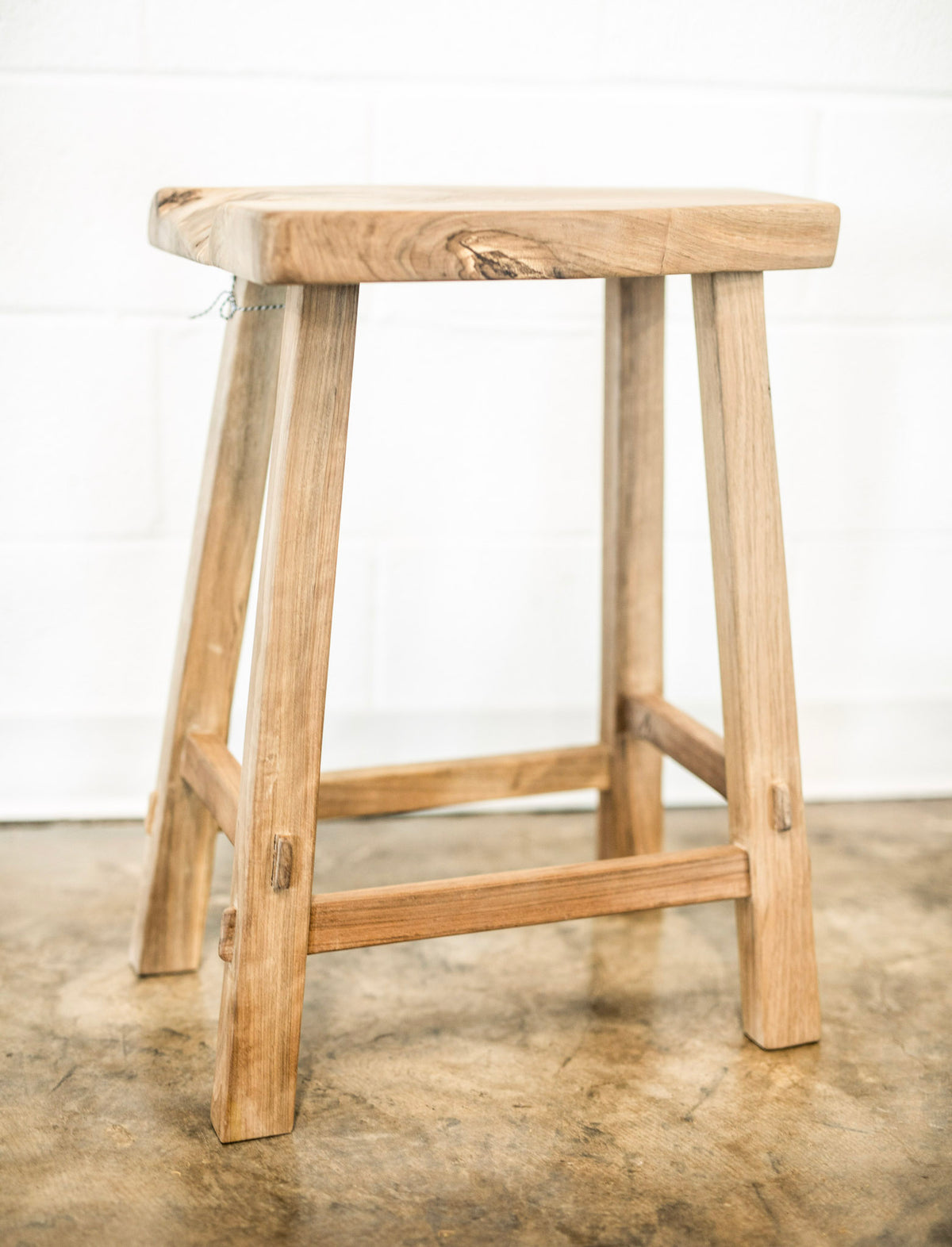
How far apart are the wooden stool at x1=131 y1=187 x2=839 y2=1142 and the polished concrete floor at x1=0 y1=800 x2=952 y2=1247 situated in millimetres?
63

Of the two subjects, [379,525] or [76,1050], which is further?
[379,525]

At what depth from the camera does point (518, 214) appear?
87cm

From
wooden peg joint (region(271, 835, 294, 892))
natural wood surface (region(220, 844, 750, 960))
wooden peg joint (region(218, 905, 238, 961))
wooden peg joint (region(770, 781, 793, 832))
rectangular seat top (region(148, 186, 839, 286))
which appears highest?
rectangular seat top (region(148, 186, 839, 286))

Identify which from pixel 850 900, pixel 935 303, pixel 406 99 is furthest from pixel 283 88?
pixel 850 900

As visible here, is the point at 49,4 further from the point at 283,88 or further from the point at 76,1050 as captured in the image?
the point at 76,1050

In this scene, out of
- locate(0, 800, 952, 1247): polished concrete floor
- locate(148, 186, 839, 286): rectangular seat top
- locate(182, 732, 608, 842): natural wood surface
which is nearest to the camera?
locate(148, 186, 839, 286): rectangular seat top

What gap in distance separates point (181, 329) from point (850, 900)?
0.99 metres

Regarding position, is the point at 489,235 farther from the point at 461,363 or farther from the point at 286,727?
the point at 461,363

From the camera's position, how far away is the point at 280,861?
0.97 meters

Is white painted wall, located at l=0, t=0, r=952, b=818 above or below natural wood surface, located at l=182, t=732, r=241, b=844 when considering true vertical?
above

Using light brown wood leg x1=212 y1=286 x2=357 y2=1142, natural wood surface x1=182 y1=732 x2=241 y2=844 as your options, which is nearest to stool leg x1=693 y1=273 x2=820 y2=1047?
light brown wood leg x1=212 y1=286 x2=357 y2=1142

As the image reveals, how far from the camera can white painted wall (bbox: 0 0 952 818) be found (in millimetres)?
1413

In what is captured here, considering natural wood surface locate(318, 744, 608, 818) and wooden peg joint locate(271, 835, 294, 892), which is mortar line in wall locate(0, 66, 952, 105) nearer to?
natural wood surface locate(318, 744, 608, 818)

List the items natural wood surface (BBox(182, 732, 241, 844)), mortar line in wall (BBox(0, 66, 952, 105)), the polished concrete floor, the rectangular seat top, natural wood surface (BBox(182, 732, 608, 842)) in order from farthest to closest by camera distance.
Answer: mortar line in wall (BBox(0, 66, 952, 105)) < natural wood surface (BBox(182, 732, 608, 842)) < natural wood surface (BBox(182, 732, 241, 844)) < the polished concrete floor < the rectangular seat top
